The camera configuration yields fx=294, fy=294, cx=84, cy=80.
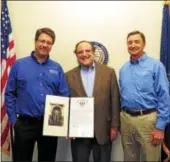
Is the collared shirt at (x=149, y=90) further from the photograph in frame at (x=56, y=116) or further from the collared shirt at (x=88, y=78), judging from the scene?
the photograph in frame at (x=56, y=116)

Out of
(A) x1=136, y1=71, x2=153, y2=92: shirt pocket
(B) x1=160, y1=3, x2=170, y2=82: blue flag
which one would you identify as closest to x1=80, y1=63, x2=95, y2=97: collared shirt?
(A) x1=136, y1=71, x2=153, y2=92: shirt pocket

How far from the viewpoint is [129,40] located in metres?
2.81

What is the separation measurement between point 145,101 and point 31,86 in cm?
106

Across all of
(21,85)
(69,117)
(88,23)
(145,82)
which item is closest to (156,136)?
(145,82)

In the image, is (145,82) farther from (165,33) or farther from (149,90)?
(165,33)

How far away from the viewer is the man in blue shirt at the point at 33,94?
2.69m

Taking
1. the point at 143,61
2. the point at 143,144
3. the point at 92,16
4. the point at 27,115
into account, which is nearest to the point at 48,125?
the point at 27,115

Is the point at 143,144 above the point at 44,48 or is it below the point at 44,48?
below

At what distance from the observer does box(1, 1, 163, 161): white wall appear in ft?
11.5

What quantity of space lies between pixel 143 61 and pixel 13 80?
1236mm

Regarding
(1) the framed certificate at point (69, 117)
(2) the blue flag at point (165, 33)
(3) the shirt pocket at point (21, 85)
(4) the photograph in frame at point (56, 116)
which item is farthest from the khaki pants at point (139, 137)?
(3) the shirt pocket at point (21, 85)

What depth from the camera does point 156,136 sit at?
8.71 feet

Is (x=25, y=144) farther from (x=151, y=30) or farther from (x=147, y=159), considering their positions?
(x=151, y=30)

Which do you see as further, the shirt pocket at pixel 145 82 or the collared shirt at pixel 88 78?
the collared shirt at pixel 88 78
